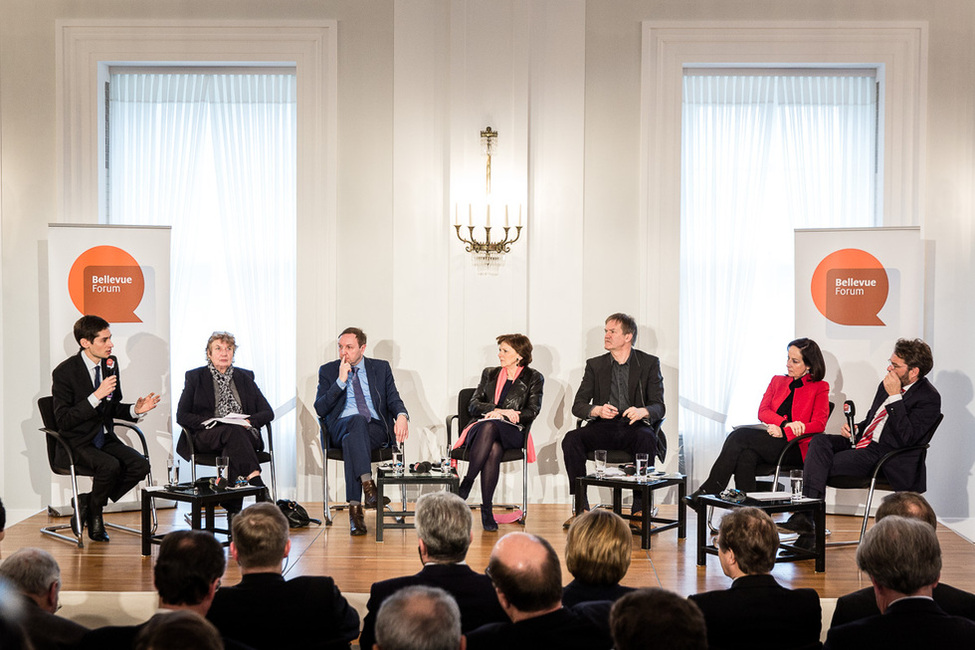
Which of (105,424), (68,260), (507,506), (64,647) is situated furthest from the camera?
(507,506)

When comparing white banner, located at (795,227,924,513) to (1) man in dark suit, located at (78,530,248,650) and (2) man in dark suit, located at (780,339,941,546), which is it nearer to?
(2) man in dark suit, located at (780,339,941,546)

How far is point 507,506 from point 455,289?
1552 mm

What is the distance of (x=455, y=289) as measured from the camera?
6.80 meters

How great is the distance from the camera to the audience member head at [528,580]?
2459 millimetres

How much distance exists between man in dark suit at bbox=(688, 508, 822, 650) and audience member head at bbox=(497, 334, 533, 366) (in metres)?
A: 3.44

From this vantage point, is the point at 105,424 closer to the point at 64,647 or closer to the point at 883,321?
the point at 64,647

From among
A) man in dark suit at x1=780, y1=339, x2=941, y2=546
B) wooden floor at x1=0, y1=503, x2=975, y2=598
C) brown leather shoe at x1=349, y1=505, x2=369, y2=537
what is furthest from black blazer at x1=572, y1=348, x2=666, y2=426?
brown leather shoe at x1=349, y1=505, x2=369, y2=537

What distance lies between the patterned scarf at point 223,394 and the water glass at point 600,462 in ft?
7.34

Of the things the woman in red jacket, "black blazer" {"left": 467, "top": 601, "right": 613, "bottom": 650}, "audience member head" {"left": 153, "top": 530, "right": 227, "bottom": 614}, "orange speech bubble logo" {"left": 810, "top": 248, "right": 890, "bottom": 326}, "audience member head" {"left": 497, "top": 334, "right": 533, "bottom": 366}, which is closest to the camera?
"black blazer" {"left": 467, "top": 601, "right": 613, "bottom": 650}

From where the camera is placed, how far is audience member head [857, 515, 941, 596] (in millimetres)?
2625

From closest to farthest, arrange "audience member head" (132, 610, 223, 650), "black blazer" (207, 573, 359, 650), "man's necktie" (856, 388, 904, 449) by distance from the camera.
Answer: "audience member head" (132, 610, 223, 650) < "black blazer" (207, 573, 359, 650) < "man's necktie" (856, 388, 904, 449)

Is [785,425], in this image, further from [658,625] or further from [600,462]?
[658,625]

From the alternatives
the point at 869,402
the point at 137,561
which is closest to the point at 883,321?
the point at 869,402

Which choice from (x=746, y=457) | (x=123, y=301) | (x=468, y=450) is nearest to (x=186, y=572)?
(x=468, y=450)
